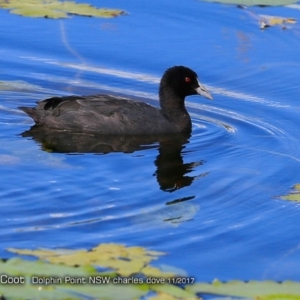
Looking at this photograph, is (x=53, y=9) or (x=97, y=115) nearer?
(x=97, y=115)

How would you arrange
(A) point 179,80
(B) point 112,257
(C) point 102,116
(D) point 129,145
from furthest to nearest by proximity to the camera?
1. (A) point 179,80
2. (C) point 102,116
3. (D) point 129,145
4. (B) point 112,257

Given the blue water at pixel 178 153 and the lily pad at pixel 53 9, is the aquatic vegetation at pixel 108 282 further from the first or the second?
the lily pad at pixel 53 9

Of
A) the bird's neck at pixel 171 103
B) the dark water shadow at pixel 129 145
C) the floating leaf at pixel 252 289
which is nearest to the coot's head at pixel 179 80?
the bird's neck at pixel 171 103

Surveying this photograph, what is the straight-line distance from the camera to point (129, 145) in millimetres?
10578

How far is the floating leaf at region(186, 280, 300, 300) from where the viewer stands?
21.3ft

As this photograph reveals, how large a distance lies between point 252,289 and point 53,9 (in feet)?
28.3

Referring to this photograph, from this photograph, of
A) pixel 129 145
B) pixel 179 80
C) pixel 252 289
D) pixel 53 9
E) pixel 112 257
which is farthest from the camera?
pixel 53 9

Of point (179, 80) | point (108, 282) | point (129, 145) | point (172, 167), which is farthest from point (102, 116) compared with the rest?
point (108, 282)

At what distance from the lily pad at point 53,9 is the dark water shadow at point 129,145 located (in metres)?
3.54

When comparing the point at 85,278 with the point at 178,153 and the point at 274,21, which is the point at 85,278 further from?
the point at 274,21

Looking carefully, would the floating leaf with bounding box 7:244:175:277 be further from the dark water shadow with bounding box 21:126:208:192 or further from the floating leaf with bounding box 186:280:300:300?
the dark water shadow with bounding box 21:126:208:192

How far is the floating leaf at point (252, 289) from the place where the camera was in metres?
6.48

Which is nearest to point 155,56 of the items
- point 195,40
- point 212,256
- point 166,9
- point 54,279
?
point 195,40

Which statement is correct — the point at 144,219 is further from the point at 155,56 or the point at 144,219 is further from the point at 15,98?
the point at 155,56
